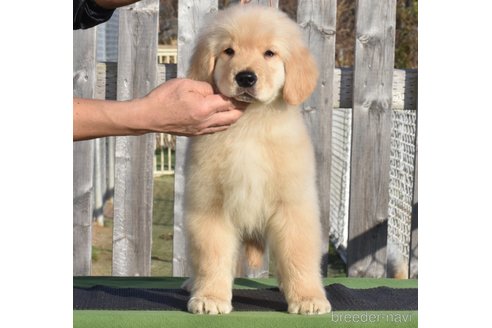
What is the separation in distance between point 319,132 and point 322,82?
284mm

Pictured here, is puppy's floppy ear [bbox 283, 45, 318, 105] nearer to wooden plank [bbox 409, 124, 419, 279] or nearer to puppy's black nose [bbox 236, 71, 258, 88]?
puppy's black nose [bbox 236, 71, 258, 88]

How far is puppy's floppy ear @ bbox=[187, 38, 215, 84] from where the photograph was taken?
8.71 ft

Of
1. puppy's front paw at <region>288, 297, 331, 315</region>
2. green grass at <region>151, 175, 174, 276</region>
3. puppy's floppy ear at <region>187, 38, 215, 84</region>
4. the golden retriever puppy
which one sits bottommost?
green grass at <region>151, 175, 174, 276</region>

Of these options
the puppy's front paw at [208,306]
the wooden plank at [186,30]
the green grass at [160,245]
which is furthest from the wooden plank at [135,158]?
the puppy's front paw at [208,306]

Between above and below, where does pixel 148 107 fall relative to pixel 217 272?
above

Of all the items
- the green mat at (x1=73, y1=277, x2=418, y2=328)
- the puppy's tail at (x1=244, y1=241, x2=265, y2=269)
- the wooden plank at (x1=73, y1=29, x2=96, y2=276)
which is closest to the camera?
the green mat at (x1=73, y1=277, x2=418, y2=328)

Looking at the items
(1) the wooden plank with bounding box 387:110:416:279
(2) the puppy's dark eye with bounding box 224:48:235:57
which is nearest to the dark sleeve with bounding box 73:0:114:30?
(2) the puppy's dark eye with bounding box 224:48:235:57

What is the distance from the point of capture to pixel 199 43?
275 centimetres

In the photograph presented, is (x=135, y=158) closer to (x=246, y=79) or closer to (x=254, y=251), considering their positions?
(x=254, y=251)

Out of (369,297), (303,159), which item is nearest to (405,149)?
(369,297)

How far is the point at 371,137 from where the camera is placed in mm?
4402

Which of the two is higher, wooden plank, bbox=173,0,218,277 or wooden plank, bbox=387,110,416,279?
wooden plank, bbox=173,0,218,277

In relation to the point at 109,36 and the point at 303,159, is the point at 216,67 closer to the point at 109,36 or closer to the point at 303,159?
the point at 303,159
